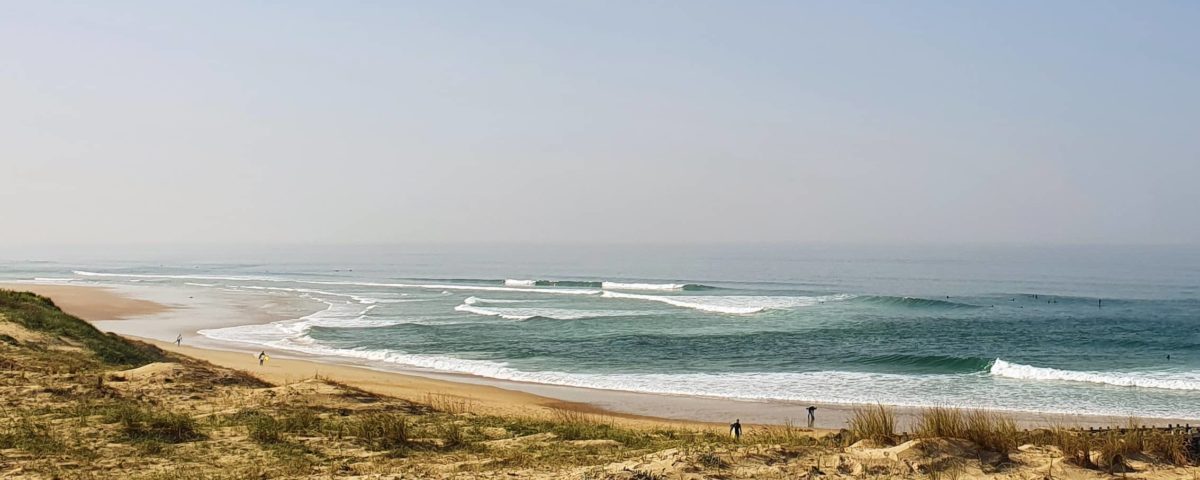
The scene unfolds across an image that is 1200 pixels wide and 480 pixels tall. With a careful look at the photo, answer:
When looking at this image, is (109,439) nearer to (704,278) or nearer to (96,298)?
(96,298)

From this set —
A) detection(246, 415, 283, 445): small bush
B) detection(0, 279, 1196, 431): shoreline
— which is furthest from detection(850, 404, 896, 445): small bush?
detection(246, 415, 283, 445): small bush

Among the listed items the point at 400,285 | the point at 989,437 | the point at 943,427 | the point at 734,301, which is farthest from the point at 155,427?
the point at 400,285

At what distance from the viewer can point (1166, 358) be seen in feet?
98.5

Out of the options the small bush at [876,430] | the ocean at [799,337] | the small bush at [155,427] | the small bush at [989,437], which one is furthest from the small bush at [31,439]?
the ocean at [799,337]

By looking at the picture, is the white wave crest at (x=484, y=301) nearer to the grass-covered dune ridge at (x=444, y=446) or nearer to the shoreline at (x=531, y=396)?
the shoreline at (x=531, y=396)

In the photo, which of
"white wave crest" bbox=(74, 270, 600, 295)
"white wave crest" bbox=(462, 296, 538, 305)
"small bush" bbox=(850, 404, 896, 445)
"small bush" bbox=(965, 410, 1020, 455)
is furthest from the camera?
"white wave crest" bbox=(74, 270, 600, 295)

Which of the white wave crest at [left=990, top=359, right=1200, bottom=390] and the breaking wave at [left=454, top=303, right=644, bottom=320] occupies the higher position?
the breaking wave at [left=454, top=303, right=644, bottom=320]

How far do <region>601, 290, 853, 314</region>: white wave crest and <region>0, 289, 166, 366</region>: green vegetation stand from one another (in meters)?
33.5

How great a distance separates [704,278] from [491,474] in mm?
78539

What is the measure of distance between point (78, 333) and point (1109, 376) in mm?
Answer: 31094

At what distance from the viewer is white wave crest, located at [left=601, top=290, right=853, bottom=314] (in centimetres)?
5062

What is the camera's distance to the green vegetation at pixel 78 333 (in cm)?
2023

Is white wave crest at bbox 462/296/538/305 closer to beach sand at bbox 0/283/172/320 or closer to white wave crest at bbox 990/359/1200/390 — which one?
beach sand at bbox 0/283/172/320

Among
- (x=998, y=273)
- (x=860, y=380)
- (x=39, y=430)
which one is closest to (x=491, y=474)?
(x=39, y=430)
